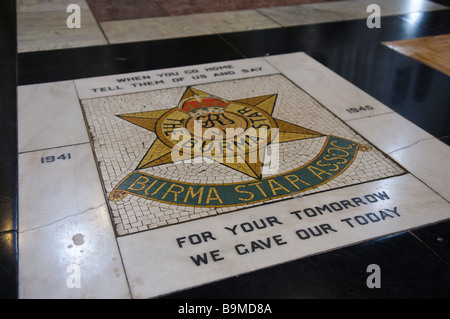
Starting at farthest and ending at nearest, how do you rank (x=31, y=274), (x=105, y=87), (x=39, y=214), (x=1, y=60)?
(x=1, y=60), (x=105, y=87), (x=39, y=214), (x=31, y=274)

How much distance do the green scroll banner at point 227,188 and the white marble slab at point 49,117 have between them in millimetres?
848

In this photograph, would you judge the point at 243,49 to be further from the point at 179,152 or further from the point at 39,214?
the point at 39,214

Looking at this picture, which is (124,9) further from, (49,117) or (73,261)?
(73,261)

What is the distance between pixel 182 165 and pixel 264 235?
95 centimetres

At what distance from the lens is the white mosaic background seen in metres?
3.19

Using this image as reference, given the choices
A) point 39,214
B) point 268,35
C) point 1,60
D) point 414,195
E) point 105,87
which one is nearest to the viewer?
point 39,214

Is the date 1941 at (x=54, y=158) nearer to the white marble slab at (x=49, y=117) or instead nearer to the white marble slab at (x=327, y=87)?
the white marble slab at (x=49, y=117)

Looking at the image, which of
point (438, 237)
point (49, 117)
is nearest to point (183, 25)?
point (49, 117)

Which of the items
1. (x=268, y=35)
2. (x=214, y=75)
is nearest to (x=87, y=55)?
→ (x=214, y=75)

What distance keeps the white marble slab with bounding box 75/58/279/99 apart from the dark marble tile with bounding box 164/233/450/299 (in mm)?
→ 2709

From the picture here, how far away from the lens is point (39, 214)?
3.17 metres

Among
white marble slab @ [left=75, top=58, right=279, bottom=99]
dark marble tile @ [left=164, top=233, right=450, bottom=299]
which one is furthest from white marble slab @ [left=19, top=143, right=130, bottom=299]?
white marble slab @ [left=75, top=58, right=279, bottom=99]

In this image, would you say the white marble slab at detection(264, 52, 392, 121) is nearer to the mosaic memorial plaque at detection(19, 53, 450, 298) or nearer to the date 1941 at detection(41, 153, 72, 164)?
the mosaic memorial plaque at detection(19, 53, 450, 298)

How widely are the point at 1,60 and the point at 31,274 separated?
→ 3.62 meters
